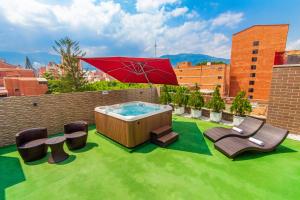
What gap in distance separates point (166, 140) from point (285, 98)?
15.7ft

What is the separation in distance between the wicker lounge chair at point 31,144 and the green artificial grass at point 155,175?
0.19 meters

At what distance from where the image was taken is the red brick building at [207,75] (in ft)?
122

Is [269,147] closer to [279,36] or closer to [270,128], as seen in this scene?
[270,128]

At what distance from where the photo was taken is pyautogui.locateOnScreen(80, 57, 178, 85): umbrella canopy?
4.60 metres

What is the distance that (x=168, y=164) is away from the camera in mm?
3510

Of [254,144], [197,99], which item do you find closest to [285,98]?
[254,144]

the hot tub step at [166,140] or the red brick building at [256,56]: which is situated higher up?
the red brick building at [256,56]

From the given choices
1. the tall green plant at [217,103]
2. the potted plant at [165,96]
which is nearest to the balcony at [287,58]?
the tall green plant at [217,103]

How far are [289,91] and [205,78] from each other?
1502 inches

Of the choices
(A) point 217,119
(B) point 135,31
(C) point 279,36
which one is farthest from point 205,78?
(A) point 217,119

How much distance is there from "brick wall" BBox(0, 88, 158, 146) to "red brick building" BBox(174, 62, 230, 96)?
35.2m

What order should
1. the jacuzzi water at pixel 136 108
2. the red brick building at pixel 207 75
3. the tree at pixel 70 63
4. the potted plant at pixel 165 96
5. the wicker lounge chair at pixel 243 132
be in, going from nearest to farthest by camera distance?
the wicker lounge chair at pixel 243 132 < the jacuzzi water at pixel 136 108 < the potted plant at pixel 165 96 < the tree at pixel 70 63 < the red brick building at pixel 207 75

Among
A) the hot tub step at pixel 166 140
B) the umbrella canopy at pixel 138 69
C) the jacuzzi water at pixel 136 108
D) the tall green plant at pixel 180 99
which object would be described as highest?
the umbrella canopy at pixel 138 69

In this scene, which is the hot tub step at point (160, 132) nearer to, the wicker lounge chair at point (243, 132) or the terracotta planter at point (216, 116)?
the wicker lounge chair at point (243, 132)
